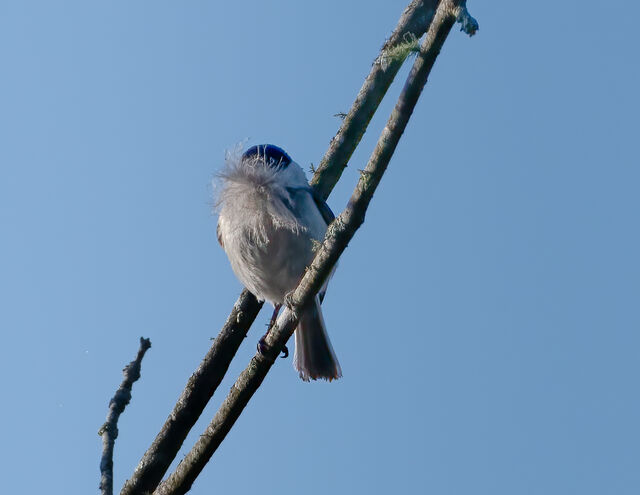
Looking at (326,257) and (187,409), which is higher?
(326,257)

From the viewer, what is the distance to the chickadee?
4.72 m

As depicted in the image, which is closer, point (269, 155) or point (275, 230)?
point (275, 230)

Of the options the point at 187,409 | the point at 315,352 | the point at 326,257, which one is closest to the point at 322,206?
the point at 315,352

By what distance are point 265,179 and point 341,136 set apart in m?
0.93

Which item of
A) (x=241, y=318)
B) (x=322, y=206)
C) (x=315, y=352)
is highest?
(x=322, y=206)

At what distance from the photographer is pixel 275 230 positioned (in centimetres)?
505

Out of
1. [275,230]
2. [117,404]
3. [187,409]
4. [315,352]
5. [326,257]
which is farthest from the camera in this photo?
[315,352]

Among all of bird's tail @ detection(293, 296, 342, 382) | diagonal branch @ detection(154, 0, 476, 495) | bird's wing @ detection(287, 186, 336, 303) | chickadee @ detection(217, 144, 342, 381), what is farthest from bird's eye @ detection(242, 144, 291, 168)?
diagonal branch @ detection(154, 0, 476, 495)

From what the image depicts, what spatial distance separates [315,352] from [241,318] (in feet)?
2.00

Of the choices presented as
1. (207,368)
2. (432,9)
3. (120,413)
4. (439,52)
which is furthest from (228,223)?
(439,52)

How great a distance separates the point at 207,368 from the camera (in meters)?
4.92

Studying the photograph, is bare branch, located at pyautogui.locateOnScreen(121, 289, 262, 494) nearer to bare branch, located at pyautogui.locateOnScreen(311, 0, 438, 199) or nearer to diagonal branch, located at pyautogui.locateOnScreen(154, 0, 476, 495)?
diagonal branch, located at pyautogui.locateOnScreen(154, 0, 476, 495)

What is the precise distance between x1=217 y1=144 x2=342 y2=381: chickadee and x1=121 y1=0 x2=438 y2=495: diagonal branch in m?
0.20

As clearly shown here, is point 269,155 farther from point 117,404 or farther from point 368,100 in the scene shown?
point 117,404
